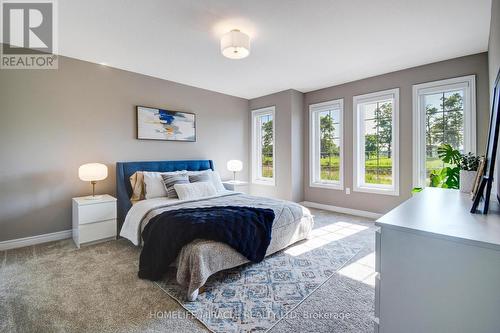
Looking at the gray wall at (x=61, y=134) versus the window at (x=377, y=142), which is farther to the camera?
the window at (x=377, y=142)

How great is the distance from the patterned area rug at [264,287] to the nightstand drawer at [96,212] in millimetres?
1533

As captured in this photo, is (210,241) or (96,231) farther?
(96,231)

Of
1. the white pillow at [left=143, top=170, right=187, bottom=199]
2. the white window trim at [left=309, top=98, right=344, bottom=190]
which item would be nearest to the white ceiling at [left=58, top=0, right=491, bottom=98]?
the white window trim at [left=309, top=98, right=344, bottom=190]

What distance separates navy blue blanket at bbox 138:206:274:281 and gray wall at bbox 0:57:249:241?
177 centimetres

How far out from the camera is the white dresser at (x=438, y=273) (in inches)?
35.8

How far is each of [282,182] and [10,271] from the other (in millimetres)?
4283

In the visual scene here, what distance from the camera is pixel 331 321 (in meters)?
1.72

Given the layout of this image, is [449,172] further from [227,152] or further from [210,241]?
[227,152]

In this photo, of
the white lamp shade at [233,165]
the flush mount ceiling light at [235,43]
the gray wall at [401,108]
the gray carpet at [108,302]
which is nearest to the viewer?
the gray carpet at [108,302]

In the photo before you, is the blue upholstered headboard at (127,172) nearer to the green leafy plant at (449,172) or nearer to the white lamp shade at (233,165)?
the white lamp shade at (233,165)

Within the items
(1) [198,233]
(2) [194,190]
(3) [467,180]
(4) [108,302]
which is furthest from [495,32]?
(4) [108,302]

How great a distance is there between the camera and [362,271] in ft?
7.97

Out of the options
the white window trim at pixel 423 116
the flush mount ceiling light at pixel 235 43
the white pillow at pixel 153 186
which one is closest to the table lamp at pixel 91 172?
the white pillow at pixel 153 186

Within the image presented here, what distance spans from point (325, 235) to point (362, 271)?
1031mm
